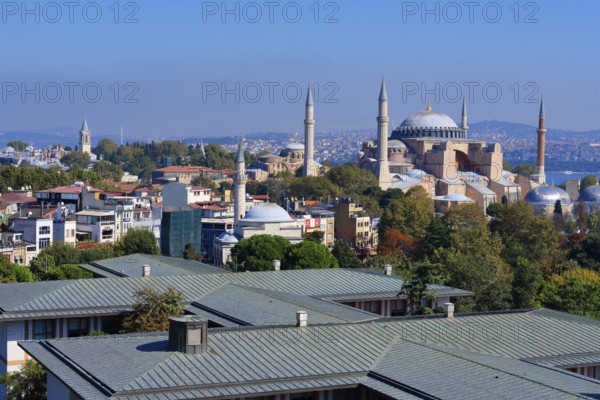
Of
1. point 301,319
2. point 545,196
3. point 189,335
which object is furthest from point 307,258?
point 545,196

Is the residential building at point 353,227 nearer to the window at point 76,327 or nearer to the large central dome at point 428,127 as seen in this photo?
the large central dome at point 428,127

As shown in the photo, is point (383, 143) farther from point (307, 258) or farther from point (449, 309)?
point (449, 309)

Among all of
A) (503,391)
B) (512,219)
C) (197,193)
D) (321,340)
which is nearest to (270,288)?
(321,340)

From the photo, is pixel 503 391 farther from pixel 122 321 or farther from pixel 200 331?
pixel 122 321

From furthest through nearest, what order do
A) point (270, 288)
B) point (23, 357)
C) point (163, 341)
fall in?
point (270, 288)
point (23, 357)
point (163, 341)

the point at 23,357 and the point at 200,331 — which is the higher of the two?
the point at 200,331

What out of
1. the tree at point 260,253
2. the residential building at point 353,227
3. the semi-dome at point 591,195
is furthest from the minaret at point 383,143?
the tree at point 260,253

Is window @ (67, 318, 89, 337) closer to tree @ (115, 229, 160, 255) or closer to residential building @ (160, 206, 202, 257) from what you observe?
tree @ (115, 229, 160, 255)
